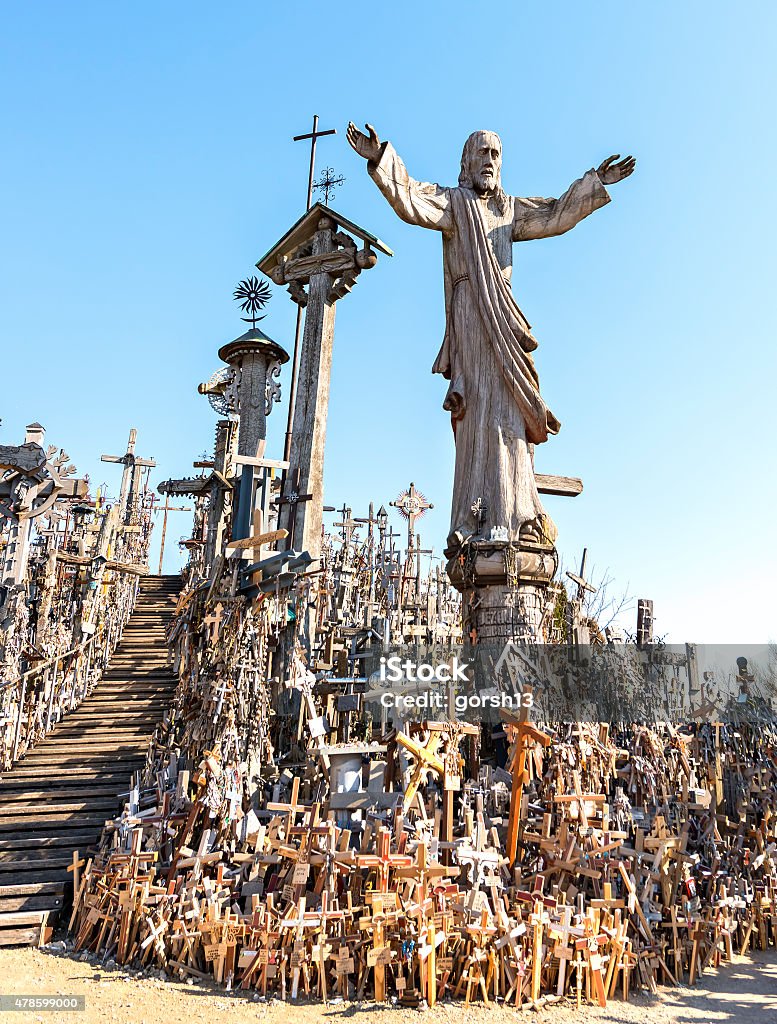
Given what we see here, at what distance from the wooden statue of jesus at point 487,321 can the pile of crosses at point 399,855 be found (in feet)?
7.56

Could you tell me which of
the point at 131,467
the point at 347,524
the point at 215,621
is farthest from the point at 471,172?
the point at 131,467

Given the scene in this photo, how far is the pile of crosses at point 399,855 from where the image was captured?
493cm

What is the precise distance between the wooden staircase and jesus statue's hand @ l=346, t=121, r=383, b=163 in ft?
21.9

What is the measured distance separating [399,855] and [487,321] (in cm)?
539

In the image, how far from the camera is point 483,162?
8641 mm

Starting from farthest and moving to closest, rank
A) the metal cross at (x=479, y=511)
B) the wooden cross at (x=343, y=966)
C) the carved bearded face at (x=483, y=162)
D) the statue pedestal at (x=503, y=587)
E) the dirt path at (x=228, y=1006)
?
the carved bearded face at (x=483, y=162) < the metal cross at (x=479, y=511) < the statue pedestal at (x=503, y=587) < the wooden cross at (x=343, y=966) < the dirt path at (x=228, y=1006)

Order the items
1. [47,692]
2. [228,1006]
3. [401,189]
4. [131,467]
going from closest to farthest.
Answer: [228,1006] < [401,189] < [47,692] < [131,467]

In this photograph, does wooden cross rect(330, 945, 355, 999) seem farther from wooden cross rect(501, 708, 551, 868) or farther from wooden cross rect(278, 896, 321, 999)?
wooden cross rect(501, 708, 551, 868)

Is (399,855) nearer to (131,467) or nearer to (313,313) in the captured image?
(313,313)

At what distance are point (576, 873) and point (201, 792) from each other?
9.49 feet

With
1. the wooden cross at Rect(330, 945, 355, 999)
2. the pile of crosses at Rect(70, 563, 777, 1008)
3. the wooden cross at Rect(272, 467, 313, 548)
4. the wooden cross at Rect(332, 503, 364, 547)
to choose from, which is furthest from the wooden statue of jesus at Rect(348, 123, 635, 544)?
the wooden cross at Rect(332, 503, 364, 547)

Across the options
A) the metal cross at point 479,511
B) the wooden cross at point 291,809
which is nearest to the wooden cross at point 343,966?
the wooden cross at point 291,809

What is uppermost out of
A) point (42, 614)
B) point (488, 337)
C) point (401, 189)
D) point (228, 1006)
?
point (401, 189)

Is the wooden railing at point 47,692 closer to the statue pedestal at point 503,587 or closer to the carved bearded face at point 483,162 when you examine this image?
the statue pedestal at point 503,587
